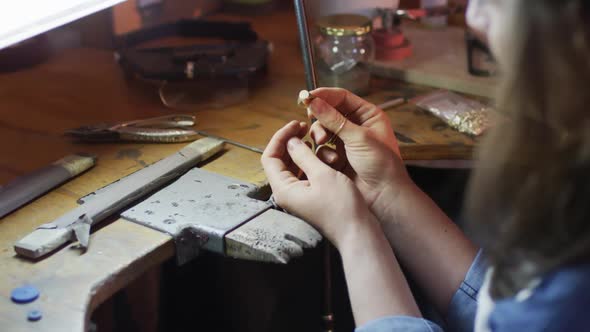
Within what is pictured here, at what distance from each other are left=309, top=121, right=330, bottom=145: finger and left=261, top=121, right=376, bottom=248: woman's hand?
2 centimetres

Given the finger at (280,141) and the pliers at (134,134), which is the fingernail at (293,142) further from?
the pliers at (134,134)

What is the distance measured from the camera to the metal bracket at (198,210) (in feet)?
2.66

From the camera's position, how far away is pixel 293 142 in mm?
893

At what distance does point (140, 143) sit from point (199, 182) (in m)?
0.15

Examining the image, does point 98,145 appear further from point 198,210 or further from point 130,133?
point 198,210

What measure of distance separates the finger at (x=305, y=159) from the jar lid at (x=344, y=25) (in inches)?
13.4

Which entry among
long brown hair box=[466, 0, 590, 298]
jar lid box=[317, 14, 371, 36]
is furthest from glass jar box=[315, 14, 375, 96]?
long brown hair box=[466, 0, 590, 298]

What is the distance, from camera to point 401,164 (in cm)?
90

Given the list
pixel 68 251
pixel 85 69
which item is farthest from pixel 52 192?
pixel 85 69

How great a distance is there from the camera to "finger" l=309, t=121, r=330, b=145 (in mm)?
888

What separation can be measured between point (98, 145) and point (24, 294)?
336 mm

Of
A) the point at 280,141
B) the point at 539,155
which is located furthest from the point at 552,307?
the point at 280,141

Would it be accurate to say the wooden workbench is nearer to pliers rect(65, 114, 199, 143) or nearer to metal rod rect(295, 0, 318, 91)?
pliers rect(65, 114, 199, 143)

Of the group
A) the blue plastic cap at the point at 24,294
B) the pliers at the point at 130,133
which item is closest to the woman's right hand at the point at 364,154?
the pliers at the point at 130,133
